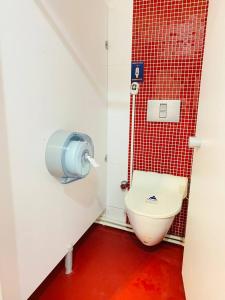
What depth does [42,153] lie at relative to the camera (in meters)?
1.09

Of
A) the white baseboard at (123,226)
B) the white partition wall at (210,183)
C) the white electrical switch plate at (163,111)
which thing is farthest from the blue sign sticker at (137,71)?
the white baseboard at (123,226)

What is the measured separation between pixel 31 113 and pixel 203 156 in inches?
31.5

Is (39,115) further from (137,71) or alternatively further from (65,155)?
(137,71)

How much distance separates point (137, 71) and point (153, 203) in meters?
0.98

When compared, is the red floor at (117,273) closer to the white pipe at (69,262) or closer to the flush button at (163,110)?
the white pipe at (69,262)

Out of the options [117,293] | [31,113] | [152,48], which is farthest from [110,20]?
[117,293]

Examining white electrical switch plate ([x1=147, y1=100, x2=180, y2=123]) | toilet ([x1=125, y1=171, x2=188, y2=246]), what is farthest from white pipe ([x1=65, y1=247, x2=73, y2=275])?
white electrical switch plate ([x1=147, y1=100, x2=180, y2=123])

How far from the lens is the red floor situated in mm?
1298

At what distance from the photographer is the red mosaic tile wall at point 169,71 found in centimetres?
151

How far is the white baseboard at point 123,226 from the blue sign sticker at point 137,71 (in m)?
1.21

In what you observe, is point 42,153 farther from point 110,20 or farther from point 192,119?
point 110,20

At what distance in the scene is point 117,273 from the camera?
1451 mm

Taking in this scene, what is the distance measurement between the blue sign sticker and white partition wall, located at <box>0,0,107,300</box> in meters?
0.29

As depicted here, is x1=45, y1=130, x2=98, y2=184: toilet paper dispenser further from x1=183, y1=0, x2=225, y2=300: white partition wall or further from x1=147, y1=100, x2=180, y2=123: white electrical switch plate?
x1=147, y1=100, x2=180, y2=123: white electrical switch plate
